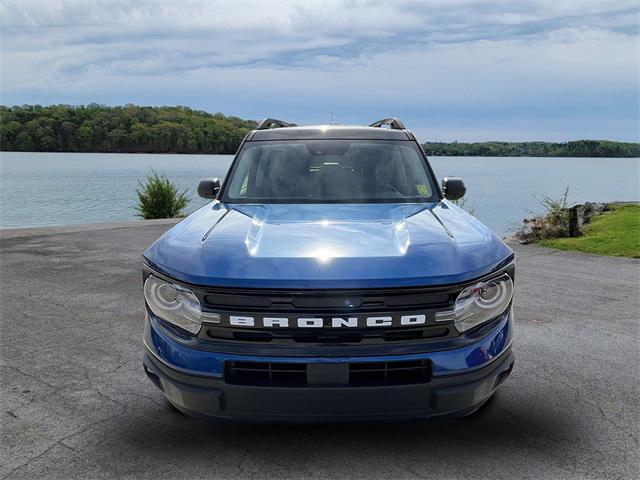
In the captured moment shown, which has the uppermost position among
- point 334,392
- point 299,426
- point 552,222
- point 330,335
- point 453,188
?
point 453,188

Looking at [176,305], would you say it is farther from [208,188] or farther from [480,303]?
[208,188]

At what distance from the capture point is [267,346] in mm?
2613

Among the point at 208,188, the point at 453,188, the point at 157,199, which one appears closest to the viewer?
the point at 453,188

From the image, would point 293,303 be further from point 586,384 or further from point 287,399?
point 586,384

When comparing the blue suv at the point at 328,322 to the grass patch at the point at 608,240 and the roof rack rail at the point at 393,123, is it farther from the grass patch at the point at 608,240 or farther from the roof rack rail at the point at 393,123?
the grass patch at the point at 608,240

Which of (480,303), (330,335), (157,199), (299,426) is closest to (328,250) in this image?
(330,335)

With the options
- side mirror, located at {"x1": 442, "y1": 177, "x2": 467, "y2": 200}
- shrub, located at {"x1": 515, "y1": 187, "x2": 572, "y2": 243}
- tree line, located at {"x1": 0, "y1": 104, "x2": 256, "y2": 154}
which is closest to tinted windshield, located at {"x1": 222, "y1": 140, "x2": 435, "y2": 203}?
side mirror, located at {"x1": 442, "y1": 177, "x2": 467, "y2": 200}

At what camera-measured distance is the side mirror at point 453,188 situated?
457 cm

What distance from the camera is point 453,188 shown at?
4.59m

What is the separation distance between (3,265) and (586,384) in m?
8.30

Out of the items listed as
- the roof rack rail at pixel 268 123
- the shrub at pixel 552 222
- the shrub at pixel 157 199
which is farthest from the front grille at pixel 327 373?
the shrub at pixel 157 199

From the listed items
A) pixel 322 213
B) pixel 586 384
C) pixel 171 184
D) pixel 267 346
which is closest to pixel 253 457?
pixel 267 346

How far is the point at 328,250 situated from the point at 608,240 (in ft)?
33.9

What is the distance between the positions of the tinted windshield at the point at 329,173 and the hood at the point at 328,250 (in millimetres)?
638
